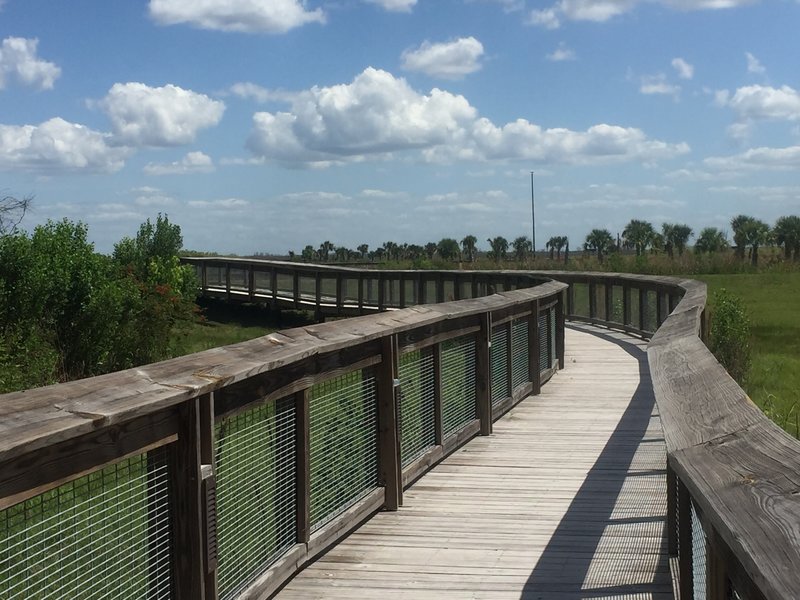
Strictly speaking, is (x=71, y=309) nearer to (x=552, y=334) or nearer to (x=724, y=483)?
(x=552, y=334)

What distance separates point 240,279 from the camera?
3422cm

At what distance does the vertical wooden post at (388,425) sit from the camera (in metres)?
6.24

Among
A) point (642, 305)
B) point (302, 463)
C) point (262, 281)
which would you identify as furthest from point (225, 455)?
point (262, 281)

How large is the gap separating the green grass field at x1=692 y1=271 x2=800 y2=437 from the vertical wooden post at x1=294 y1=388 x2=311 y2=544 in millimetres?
7772

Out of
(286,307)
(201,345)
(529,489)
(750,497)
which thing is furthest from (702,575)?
(286,307)

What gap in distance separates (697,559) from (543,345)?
355 inches

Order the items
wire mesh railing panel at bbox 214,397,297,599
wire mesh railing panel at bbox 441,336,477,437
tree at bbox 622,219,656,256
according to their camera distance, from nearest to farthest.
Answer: wire mesh railing panel at bbox 214,397,297,599, wire mesh railing panel at bbox 441,336,477,437, tree at bbox 622,219,656,256

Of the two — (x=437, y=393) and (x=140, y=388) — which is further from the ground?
(x=140, y=388)

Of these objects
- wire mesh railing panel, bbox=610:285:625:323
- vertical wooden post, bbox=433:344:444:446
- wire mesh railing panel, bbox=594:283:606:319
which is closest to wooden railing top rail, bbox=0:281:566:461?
vertical wooden post, bbox=433:344:444:446

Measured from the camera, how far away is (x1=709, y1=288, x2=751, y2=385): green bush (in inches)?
535

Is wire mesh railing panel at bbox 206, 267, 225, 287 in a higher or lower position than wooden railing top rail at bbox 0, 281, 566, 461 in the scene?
lower

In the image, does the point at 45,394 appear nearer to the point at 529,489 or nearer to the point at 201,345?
the point at 529,489

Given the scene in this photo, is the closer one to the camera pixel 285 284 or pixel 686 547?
pixel 686 547

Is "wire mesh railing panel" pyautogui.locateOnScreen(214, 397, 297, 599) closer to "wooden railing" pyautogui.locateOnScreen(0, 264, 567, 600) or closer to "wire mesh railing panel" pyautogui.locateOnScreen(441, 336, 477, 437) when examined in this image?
"wooden railing" pyautogui.locateOnScreen(0, 264, 567, 600)
